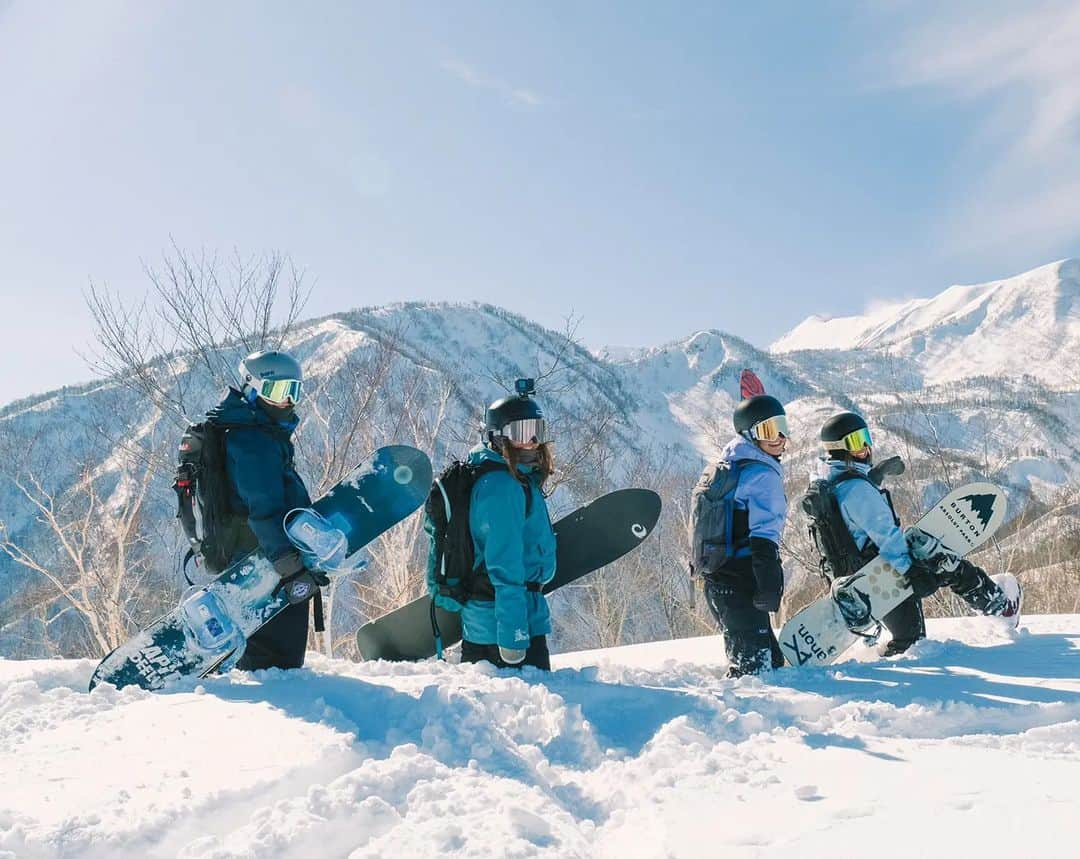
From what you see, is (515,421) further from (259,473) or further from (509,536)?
(259,473)

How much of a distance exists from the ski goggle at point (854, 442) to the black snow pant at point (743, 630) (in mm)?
1218

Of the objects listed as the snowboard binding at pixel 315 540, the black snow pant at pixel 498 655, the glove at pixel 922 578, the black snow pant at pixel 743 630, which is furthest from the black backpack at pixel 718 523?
the snowboard binding at pixel 315 540

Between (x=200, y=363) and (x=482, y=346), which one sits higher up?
(x=482, y=346)

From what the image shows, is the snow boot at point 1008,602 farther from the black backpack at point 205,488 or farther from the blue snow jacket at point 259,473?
the black backpack at point 205,488

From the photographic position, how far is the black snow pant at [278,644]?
12.7 ft

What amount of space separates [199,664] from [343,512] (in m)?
1.11

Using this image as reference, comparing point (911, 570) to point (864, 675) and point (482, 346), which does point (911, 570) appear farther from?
point (482, 346)

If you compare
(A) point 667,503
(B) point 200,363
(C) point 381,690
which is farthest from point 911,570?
(A) point 667,503

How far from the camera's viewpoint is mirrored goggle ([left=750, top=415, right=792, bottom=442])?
431 centimetres

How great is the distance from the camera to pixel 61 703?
3055 mm

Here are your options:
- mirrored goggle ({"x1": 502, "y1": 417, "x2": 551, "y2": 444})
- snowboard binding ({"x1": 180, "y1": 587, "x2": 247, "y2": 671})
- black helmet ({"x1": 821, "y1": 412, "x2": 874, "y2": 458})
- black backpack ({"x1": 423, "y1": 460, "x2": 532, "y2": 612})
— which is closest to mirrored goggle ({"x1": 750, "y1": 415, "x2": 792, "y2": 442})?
black helmet ({"x1": 821, "y1": 412, "x2": 874, "y2": 458})

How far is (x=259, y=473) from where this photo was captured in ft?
11.9

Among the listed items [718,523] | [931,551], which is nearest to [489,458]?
[718,523]

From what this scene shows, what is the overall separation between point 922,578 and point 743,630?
1.33m
